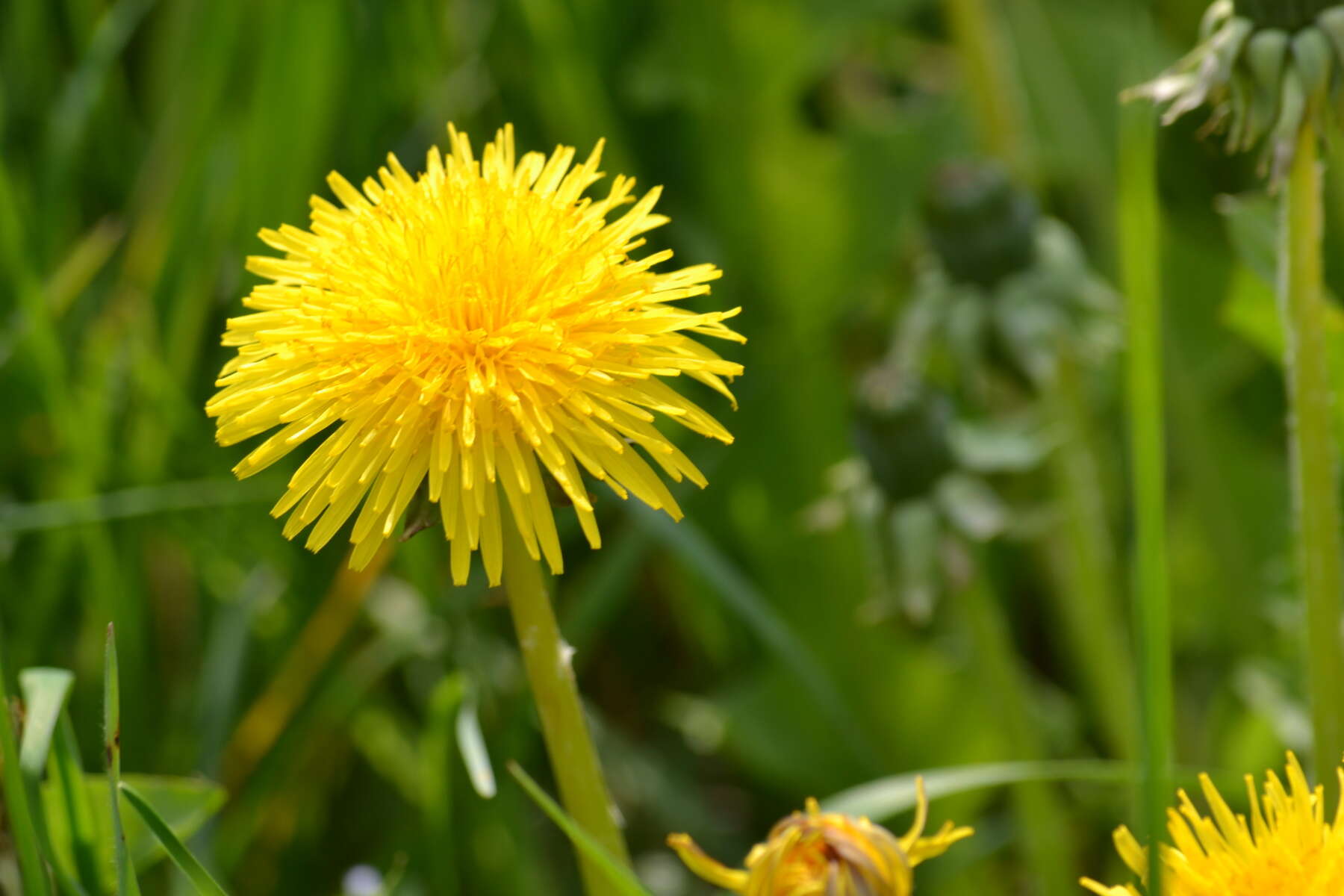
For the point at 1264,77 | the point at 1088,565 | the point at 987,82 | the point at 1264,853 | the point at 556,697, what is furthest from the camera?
the point at 987,82

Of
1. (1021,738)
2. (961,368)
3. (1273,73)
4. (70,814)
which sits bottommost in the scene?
(1021,738)

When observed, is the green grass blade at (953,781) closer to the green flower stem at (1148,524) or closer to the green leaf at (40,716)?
the green flower stem at (1148,524)

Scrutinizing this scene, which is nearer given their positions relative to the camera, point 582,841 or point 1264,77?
point 582,841

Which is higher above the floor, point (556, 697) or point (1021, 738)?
point (556, 697)

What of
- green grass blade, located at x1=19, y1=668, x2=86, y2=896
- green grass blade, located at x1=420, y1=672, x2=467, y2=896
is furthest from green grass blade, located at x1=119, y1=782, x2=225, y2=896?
green grass blade, located at x1=420, y1=672, x2=467, y2=896

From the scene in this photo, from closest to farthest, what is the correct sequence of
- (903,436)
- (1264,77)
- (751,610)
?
(1264,77) < (751,610) < (903,436)

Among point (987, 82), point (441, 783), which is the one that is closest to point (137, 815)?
point (441, 783)

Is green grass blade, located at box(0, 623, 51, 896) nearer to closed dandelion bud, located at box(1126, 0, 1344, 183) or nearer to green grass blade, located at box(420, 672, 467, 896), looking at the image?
green grass blade, located at box(420, 672, 467, 896)

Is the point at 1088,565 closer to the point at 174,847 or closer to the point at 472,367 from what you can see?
the point at 472,367
